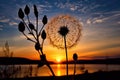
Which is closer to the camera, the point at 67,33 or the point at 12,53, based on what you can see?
the point at 67,33

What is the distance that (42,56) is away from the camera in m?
4.48

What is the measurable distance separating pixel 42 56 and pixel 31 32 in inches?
18.8

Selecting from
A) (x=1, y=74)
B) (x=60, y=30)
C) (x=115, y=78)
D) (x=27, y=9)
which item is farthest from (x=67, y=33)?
(x=115, y=78)

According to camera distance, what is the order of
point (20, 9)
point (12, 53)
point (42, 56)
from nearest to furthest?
point (42, 56)
point (20, 9)
point (12, 53)

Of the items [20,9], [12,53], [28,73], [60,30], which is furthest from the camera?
[28,73]

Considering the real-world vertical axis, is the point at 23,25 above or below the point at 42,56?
above

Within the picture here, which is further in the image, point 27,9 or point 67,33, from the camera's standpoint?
point 67,33

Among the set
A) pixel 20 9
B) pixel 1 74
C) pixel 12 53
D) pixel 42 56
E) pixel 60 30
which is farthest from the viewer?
pixel 12 53

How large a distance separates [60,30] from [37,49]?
5.48 feet

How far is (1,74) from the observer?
33.3 feet

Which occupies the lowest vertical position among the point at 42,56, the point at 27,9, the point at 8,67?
the point at 8,67

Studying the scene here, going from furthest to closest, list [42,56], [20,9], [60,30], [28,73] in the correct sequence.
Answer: [28,73]
[60,30]
[20,9]
[42,56]

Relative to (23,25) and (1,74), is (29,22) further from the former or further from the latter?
(1,74)

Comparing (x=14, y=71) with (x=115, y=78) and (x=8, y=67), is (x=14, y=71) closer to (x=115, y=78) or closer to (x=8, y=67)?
(x=8, y=67)
